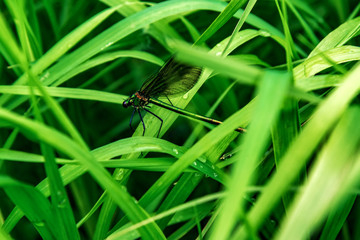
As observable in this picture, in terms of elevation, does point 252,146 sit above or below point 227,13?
below

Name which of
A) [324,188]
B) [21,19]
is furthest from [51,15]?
[324,188]

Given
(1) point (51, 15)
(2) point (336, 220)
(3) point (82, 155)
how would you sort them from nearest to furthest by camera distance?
(3) point (82, 155) < (2) point (336, 220) < (1) point (51, 15)

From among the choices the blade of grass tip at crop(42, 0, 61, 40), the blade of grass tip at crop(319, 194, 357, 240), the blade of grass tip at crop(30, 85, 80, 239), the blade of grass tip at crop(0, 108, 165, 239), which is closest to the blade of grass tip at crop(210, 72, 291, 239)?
the blade of grass tip at crop(0, 108, 165, 239)

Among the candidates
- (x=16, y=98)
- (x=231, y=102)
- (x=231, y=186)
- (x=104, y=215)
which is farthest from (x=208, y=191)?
(x=231, y=186)

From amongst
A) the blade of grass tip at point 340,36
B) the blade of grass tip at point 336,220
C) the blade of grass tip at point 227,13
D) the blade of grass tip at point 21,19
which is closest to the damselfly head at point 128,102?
the blade of grass tip at point 227,13

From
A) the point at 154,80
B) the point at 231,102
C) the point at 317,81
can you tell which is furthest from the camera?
the point at 231,102

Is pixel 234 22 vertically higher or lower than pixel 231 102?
higher

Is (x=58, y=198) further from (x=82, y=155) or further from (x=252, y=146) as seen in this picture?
(x=252, y=146)

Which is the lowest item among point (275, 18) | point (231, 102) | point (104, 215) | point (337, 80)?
point (337, 80)

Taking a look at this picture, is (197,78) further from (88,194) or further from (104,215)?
(88,194)
